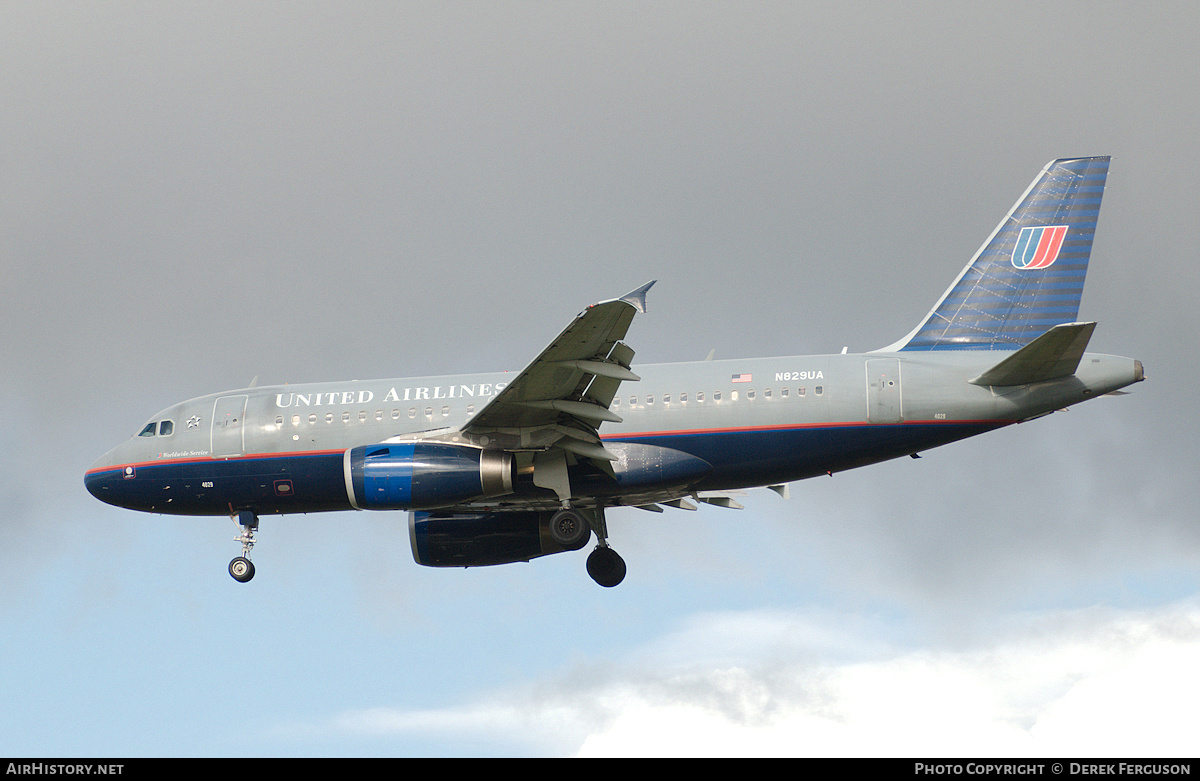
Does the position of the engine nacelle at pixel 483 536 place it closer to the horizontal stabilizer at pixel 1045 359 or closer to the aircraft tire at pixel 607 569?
the aircraft tire at pixel 607 569

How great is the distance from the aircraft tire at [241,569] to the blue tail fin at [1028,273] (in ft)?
50.5

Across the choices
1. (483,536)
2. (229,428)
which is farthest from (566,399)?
(229,428)

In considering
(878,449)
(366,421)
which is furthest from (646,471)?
(366,421)

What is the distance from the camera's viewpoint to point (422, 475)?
2536cm

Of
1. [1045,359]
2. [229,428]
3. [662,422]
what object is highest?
[229,428]

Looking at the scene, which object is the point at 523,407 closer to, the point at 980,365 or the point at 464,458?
the point at 464,458

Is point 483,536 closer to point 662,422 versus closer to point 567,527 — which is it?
point 567,527

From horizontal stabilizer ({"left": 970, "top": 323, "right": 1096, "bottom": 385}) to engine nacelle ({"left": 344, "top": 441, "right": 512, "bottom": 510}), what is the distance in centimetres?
990

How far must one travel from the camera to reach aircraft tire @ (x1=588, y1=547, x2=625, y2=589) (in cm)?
3016

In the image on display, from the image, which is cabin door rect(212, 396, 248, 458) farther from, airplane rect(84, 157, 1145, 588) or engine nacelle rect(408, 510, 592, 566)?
engine nacelle rect(408, 510, 592, 566)

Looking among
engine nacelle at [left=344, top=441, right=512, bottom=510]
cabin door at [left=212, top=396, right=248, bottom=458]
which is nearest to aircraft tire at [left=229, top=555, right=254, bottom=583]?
cabin door at [left=212, top=396, right=248, bottom=458]

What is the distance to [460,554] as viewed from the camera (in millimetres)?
29953

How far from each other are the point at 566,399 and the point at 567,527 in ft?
9.66
